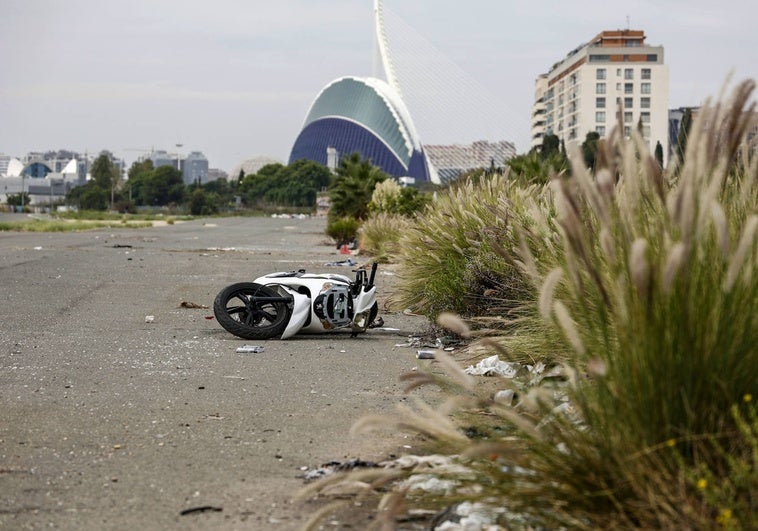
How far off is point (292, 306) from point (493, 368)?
8.69 feet

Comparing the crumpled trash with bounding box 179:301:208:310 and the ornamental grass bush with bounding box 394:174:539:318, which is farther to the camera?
the crumpled trash with bounding box 179:301:208:310

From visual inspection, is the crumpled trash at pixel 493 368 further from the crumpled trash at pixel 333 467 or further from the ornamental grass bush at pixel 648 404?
the ornamental grass bush at pixel 648 404

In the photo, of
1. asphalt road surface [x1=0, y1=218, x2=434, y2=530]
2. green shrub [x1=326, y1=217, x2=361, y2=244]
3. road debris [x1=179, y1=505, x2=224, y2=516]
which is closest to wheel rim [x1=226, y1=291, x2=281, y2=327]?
asphalt road surface [x1=0, y1=218, x2=434, y2=530]

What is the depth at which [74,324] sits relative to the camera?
34.8ft

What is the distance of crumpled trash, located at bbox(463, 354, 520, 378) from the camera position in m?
7.16

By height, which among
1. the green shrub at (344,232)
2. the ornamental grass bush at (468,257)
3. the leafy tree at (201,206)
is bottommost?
the leafy tree at (201,206)

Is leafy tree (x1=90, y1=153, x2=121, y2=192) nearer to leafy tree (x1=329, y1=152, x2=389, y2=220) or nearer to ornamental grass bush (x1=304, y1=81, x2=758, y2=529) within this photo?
leafy tree (x1=329, y1=152, x2=389, y2=220)

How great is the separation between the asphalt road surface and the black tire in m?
0.12

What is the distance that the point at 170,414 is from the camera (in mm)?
5898

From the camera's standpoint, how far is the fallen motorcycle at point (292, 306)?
9.34 meters

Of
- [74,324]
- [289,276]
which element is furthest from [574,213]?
[74,324]

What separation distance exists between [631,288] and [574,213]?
0.55 meters

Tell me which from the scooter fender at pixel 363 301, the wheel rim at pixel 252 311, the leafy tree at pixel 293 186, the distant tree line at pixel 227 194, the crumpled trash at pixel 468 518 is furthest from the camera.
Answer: the leafy tree at pixel 293 186

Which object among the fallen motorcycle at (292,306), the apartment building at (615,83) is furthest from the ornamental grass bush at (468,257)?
the apartment building at (615,83)
